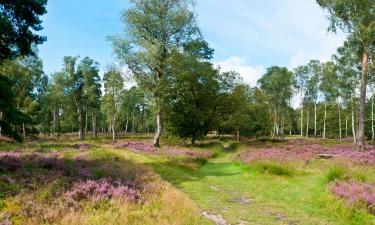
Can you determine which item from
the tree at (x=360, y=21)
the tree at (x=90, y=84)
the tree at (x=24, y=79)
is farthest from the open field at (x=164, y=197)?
the tree at (x=90, y=84)

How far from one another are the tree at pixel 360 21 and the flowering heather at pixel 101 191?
25.9 metres

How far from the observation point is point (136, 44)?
41.0 m

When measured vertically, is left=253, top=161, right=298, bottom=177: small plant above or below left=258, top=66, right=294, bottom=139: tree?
below

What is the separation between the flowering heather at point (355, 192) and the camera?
11684 mm

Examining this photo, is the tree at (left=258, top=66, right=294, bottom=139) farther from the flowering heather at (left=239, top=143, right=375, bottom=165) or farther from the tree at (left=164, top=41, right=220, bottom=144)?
the flowering heather at (left=239, top=143, right=375, bottom=165)

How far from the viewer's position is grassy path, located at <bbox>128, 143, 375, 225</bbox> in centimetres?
1138

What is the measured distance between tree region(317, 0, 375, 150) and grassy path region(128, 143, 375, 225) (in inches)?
606

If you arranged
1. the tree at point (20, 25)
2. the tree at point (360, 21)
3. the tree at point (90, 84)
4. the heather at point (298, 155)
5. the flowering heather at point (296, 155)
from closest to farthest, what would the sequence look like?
the tree at point (20, 25), the heather at point (298, 155), the flowering heather at point (296, 155), the tree at point (360, 21), the tree at point (90, 84)

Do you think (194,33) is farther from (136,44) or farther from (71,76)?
(71,76)

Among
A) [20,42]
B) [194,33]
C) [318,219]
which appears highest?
[194,33]

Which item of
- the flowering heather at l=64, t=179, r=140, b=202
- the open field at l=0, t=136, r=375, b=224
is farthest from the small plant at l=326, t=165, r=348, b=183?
the flowering heather at l=64, t=179, r=140, b=202

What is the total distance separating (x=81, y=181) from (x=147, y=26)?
96.2 feet

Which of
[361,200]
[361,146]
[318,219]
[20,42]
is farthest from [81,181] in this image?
[361,146]

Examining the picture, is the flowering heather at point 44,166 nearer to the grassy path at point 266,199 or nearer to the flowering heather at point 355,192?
the grassy path at point 266,199
